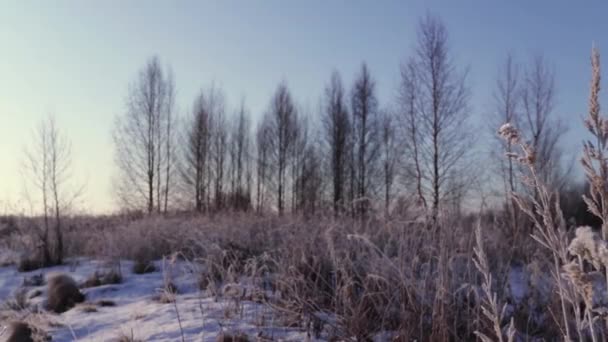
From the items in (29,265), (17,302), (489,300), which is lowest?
(17,302)

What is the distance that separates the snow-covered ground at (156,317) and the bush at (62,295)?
0.39 feet

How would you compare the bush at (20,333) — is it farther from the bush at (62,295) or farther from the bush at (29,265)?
the bush at (29,265)

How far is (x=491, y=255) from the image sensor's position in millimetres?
5602

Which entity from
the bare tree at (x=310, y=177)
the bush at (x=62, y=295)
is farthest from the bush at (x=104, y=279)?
the bare tree at (x=310, y=177)

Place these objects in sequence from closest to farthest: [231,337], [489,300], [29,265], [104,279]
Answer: [489,300] < [231,337] < [104,279] < [29,265]

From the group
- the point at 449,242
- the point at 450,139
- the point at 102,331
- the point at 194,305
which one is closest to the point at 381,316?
the point at 449,242

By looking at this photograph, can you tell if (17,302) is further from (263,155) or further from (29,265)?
(263,155)

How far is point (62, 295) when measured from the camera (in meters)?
5.55

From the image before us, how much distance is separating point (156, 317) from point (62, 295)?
1.68 m

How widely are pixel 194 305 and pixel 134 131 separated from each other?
22.8m

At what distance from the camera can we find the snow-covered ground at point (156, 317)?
12.2ft

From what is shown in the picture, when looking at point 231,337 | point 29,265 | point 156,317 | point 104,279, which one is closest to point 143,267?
point 104,279

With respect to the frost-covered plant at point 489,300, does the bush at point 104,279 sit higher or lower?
lower

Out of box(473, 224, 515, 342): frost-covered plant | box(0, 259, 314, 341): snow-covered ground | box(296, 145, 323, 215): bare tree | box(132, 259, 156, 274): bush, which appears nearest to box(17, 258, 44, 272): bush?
box(132, 259, 156, 274): bush
